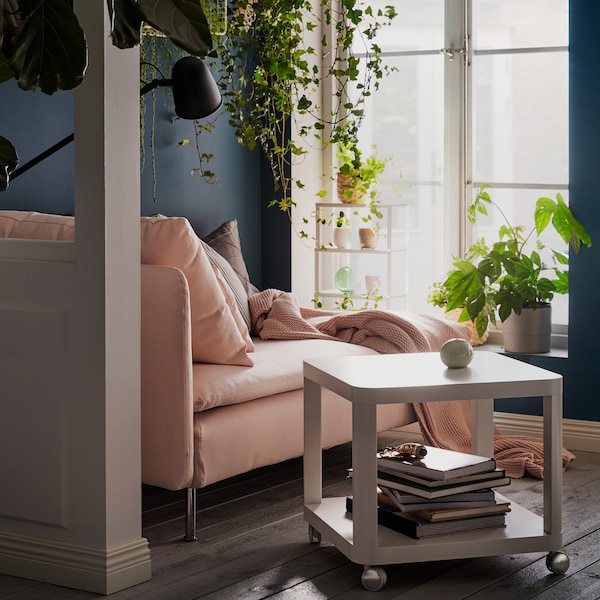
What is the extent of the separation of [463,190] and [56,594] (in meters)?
3.07

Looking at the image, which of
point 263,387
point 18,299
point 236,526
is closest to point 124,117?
point 18,299

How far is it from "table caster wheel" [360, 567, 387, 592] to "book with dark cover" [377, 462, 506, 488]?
25cm

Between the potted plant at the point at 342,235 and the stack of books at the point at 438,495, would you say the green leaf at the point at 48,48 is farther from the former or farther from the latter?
the potted plant at the point at 342,235

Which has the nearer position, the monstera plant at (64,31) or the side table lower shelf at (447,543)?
the monstera plant at (64,31)

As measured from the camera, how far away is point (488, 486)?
2.82 meters

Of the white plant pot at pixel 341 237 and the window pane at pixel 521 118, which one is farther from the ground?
the window pane at pixel 521 118

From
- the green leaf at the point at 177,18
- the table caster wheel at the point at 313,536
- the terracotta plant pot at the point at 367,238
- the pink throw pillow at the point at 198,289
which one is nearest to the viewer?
the green leaf at the point at 177,18

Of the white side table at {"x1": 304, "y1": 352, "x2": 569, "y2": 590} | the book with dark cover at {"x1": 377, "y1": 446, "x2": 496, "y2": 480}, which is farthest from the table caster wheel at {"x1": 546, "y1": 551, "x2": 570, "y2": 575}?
the book with dark cover at {"x1": 377, "y1": 446, "x2": 496, "y2": 480}

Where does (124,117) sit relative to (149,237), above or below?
above

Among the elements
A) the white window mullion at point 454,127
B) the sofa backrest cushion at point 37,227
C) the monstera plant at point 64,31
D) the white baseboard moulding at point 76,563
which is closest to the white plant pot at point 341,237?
the white window mullion at point 454,127

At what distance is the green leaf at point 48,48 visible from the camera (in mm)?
1320

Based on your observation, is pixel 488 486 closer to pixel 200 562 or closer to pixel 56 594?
pixel 200 562

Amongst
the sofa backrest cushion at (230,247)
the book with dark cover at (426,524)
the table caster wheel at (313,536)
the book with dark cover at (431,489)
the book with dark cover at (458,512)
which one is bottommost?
the table caster wheel at (313,536)

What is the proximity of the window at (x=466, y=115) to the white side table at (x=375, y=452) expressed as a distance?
2096mm
